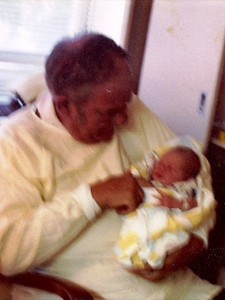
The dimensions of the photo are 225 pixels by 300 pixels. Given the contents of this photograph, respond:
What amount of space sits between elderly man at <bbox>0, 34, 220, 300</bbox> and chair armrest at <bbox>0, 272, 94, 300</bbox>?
0.17 feet

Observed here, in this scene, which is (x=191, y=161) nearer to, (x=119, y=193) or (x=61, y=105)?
(x=119, y=193)

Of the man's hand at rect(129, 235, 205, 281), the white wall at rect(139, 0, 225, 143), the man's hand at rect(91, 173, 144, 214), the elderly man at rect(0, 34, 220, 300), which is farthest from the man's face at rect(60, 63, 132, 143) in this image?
the white wall at rect(139, 0, 225, 143)

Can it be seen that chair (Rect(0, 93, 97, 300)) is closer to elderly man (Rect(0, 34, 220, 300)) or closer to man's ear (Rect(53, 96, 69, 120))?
elderly man (Rect(0, 34, 220, 300))

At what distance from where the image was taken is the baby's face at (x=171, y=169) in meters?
1.60

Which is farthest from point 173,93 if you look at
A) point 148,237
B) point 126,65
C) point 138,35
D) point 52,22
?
point 148,237

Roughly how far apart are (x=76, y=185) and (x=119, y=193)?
0.18 m

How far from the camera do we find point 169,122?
8.21ft

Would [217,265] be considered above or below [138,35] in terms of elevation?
below

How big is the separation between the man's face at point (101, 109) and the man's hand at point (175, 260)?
44cm

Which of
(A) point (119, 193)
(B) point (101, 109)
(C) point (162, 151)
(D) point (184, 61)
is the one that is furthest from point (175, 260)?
(D) point (184, 61)

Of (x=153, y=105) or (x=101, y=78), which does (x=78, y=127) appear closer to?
(x=101, y=78)

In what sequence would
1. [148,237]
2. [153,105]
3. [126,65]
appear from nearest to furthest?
1. [148,237]
2. [126,65]
3. [153,105]

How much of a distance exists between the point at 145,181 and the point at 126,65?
0.37 m

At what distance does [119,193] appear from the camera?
4.87ft
